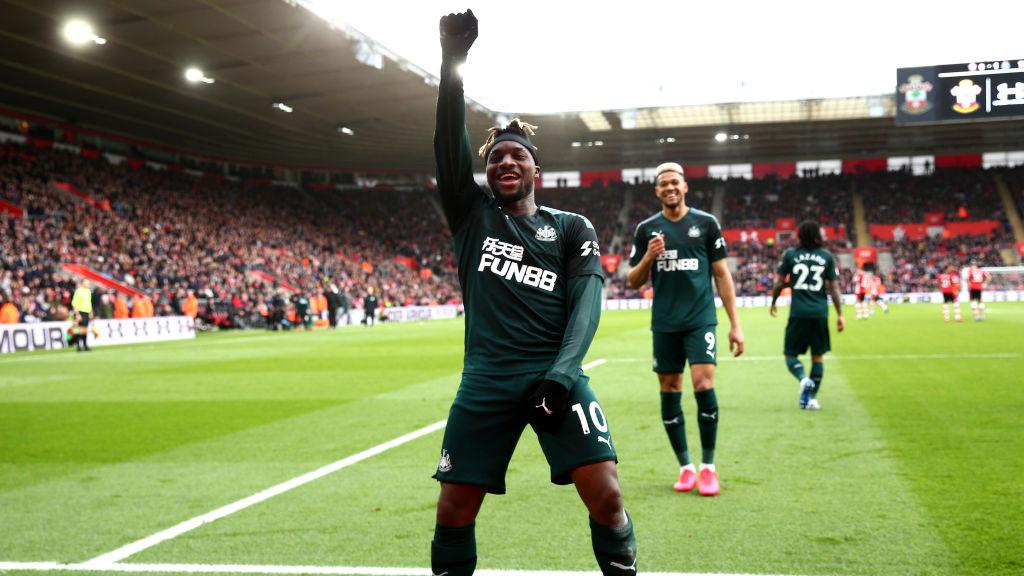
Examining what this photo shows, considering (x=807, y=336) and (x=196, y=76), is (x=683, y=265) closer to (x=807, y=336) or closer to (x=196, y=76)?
(x=807, y=336)

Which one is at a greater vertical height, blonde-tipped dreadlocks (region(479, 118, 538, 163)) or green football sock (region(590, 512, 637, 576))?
blonde-tipped dreadlocks (region(479, 118, 538, 163))

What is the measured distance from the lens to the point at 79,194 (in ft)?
130

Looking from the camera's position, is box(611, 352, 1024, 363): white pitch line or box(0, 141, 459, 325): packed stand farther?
box(0, 141, 459, 325): packed stand

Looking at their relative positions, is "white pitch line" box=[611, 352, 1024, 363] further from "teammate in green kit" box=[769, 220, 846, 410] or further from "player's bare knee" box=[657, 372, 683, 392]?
"player's bare knee" box=[657, 372, 683, 392]

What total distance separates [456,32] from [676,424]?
12.3ft

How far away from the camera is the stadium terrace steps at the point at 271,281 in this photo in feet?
142

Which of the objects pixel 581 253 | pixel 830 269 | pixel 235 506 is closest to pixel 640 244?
pixel 581 253

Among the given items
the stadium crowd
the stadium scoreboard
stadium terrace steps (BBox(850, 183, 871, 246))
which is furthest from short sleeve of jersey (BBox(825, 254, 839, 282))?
stadium terrace steps (BBox(850, 183, 871, 246))

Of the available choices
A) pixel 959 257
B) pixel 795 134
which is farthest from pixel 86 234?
pixel 959 257

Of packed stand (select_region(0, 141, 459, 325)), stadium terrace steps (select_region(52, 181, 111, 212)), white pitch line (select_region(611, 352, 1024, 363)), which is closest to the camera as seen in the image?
white pitch line (select_region(611, 352, 1024, 363))

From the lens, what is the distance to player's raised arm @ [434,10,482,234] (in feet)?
10.8

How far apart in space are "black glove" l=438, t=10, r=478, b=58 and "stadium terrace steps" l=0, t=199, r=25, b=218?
1442 inches

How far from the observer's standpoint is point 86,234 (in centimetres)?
3612

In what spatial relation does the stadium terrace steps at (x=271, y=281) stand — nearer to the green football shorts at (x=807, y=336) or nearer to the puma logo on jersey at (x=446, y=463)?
the green football shorts at (x=807, y=336)
